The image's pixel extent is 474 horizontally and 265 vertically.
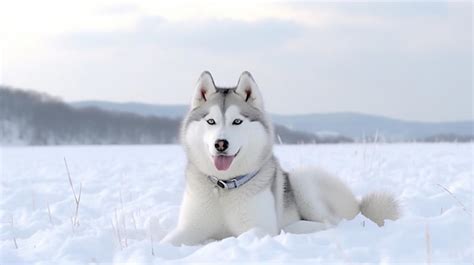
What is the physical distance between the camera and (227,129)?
4.52m

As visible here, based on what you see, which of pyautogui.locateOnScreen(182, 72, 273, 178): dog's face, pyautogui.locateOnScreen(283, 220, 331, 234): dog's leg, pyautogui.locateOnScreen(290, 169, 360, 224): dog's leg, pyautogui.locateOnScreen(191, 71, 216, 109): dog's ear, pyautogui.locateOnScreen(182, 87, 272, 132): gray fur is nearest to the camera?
pyautogui.locateOnScreen(182, 72, 273, 178): dog's face

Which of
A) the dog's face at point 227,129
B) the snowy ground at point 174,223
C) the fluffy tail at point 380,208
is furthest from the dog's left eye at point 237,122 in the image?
the fluffy tail at point 380,208

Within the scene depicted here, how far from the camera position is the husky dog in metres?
4.64

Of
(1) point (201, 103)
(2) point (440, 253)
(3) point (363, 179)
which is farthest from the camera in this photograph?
(3) point (363, 179)

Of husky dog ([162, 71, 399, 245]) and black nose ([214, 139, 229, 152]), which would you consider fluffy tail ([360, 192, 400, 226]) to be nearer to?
husky dog ([162, 71, 399, 245])

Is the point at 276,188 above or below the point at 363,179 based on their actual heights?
above

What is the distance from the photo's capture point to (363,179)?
9.18m

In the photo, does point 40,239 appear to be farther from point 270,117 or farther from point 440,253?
point 440,253

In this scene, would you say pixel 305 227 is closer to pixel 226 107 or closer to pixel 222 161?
pixel 222 161

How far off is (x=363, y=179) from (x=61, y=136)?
5291cm

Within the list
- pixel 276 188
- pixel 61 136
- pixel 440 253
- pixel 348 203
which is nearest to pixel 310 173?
pixel 348 203

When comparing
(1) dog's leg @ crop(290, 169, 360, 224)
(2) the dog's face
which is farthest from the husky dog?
(1) dog's leg @ crop(290, 169, 360, 224)

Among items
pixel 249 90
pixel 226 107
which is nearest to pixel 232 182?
pixel 226 107

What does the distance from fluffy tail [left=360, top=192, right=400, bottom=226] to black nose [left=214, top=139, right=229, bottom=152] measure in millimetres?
2027
